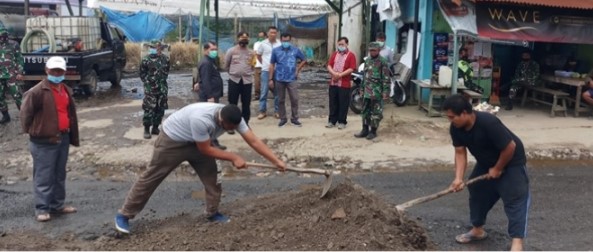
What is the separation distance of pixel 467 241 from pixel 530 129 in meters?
5.80

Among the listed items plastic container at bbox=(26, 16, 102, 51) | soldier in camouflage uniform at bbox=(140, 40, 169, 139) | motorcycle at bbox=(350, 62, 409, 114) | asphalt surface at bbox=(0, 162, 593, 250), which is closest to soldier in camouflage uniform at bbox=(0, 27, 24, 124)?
plastic container at bbox=(26, 16, 102, 51)

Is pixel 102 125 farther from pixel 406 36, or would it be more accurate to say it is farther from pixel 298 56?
pixel 406 36

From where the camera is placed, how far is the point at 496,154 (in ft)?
15.6

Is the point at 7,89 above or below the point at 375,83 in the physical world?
below

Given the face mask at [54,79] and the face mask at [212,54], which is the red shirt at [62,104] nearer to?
the face mask at [54,79]

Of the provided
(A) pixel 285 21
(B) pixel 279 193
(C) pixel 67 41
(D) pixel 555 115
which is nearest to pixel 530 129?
(D) pixel 555 115

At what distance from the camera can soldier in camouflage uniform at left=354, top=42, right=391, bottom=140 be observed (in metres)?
9.05

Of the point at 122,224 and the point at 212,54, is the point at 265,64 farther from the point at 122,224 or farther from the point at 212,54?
the point at 122,224

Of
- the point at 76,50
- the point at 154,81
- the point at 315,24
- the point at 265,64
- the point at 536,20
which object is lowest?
the point at 154,81

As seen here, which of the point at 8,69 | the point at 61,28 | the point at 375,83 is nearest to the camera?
the point at 375,83

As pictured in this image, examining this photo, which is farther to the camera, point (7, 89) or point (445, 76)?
point (445, 76)

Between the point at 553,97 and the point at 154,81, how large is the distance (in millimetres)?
8233

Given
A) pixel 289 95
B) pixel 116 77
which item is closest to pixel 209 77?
pixel 289 95

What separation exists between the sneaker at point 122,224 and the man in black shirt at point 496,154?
290 cm
